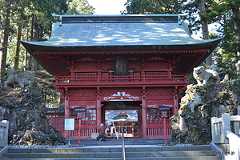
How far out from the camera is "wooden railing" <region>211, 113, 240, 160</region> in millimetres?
10947

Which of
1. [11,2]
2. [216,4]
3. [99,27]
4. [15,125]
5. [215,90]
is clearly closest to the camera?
[15,125]

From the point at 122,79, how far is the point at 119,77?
0.19 meters

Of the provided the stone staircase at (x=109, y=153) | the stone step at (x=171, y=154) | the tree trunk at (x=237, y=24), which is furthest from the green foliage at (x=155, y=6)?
the stone step at (x=171, y=154)

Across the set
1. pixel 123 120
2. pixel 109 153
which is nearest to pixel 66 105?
pixel 123 120

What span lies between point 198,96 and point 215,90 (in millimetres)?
1207

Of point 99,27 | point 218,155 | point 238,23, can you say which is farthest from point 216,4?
point 218,155

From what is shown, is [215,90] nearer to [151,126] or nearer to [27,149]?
[151,126]

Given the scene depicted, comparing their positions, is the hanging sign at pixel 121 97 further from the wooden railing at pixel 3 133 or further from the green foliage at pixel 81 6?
the green foliage at pixel 81 6

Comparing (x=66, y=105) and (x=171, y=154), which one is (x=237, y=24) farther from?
(x=171, y=154)

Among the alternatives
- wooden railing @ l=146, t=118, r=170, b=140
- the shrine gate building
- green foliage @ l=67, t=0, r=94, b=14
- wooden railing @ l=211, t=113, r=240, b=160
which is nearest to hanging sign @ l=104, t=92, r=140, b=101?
the shrine gate building

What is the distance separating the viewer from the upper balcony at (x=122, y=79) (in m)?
20.3

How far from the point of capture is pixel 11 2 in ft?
93.7

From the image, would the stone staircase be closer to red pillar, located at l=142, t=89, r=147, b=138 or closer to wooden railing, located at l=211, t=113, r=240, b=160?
wooden railing, located at l=211, t=113, r=240, b=160

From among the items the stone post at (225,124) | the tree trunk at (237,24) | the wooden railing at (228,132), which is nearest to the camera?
the wooden railing at (228,132)
